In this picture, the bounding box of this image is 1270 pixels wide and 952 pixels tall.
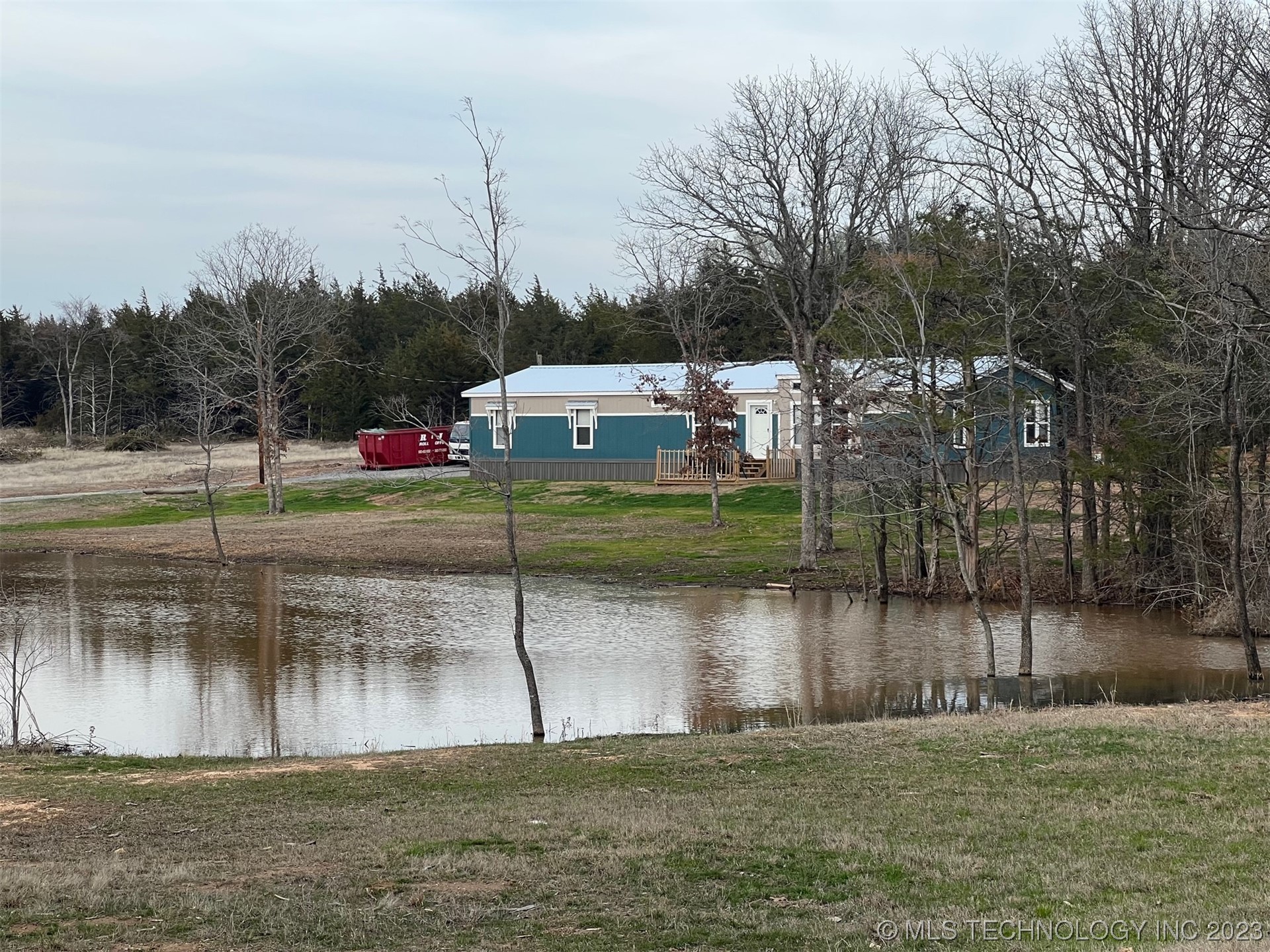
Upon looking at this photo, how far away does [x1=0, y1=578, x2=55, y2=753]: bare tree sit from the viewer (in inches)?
581

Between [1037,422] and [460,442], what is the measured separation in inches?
1357

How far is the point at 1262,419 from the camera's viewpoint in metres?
21.4

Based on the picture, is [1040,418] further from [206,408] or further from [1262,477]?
[206,408]

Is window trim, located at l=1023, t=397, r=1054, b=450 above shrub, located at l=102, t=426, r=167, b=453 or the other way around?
the other way around

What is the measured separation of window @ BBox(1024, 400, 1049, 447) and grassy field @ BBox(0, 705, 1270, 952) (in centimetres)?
1111

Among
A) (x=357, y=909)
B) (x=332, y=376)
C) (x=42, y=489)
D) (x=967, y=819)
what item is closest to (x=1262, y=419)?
(x=967, y=819)

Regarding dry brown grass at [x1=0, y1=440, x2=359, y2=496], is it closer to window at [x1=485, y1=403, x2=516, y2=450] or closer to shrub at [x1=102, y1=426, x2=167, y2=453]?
shrub at [x1=102, y1=426, x2=167, y2=453]

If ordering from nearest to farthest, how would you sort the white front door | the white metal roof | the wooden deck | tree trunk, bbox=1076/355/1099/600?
tree trunk, bbox=1076/355/1099/600
the wooden deck
the white front door
the white metal roof

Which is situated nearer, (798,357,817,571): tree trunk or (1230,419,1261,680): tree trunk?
(1230,419,1261,680): tree trunk

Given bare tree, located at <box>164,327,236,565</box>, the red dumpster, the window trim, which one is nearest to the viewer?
the window trim

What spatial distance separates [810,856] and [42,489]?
169 feet

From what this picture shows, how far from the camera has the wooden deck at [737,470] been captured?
4603 centimetres

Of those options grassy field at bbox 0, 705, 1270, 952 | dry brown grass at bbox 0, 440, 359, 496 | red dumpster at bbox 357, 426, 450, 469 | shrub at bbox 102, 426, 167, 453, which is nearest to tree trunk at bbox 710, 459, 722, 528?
red dumpster at bbox 357, 426, 450, 469

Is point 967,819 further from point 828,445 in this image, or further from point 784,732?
point 828,445
